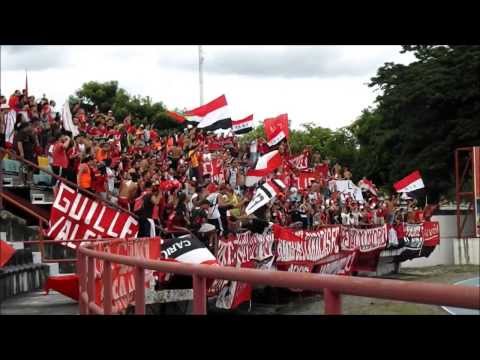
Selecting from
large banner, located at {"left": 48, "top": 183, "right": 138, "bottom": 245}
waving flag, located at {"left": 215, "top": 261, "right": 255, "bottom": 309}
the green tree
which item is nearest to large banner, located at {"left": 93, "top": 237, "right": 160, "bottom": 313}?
waving flag, located at {"left": 215, "top": 261, "right": 255, "bottom": 309}

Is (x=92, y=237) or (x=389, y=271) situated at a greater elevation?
(x=92, y=237)

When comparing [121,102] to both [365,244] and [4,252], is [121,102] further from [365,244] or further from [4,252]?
[4,252]

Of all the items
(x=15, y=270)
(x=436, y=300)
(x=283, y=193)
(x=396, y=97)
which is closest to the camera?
(x=436, y=300)

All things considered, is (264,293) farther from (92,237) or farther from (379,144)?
(379,144)

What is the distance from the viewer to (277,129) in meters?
27.3

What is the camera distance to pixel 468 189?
5738cm

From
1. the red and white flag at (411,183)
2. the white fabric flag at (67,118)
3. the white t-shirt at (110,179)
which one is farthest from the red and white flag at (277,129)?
the white fabric flag at (67,118)

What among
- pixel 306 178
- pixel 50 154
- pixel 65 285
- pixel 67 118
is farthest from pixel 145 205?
pixel 306 178

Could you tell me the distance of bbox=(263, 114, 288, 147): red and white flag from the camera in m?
27.2

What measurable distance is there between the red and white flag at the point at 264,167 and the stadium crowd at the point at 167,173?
267mm

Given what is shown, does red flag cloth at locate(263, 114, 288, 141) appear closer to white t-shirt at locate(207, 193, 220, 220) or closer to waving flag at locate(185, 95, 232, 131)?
waving flag at locate(185, 95, 232, 131)

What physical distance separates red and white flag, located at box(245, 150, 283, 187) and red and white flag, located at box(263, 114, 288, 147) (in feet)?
13.0
